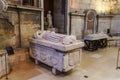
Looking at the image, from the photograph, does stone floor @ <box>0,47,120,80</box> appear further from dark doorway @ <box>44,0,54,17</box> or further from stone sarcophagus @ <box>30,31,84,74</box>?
dark doorway @ <box>44,0,54,17</box>

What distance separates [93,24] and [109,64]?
155 inches

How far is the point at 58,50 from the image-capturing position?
3240 millimetres

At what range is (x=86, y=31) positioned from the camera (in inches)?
292

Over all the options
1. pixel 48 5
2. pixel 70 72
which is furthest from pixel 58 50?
pixel 48 5

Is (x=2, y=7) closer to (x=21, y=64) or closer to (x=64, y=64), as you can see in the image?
(x=21, y=64)

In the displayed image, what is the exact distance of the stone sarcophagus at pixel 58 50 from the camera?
3.19 m

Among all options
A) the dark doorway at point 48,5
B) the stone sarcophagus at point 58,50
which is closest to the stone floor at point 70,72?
the stone sarcophagus at point 58,50

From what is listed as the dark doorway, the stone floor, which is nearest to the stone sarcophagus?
the stone floor

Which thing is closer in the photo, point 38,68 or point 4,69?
point 4,69

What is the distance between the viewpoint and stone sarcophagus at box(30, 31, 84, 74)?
10.5ft

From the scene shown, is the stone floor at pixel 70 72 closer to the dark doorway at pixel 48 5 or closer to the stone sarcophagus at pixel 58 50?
the stone sarcophagus at pixel 58 50

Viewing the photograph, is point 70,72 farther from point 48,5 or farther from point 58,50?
point 48,5

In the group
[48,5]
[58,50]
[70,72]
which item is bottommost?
[70,72]

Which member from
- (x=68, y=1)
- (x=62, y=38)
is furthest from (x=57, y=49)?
(x=68, y=1)
